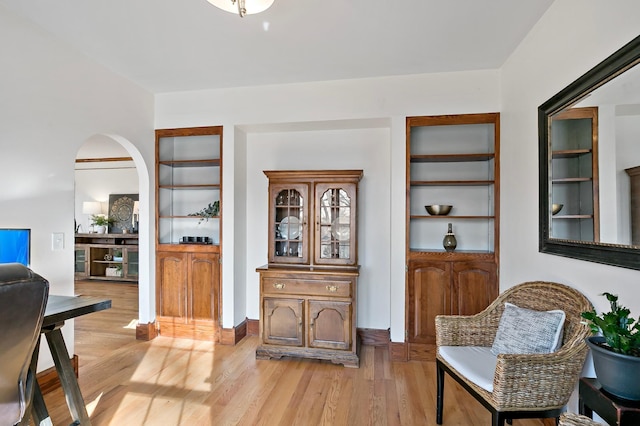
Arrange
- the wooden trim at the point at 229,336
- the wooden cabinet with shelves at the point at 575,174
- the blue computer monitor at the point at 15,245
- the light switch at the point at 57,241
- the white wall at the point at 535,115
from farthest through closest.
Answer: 1. the wooden trim at the point at 229,336
2. the light switch at the point at 57,241
3. the blue computer monitor at the point at 15,245
4. the wooden cabinet with shelves at the point at 575,174
5. the white wall at the point at 535,115

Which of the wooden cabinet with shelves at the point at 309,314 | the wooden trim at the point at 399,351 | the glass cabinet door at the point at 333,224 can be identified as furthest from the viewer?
the glass cabinet door at the point at 333,224

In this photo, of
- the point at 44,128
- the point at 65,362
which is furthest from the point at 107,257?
the point at 65,362

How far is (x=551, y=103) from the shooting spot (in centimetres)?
202

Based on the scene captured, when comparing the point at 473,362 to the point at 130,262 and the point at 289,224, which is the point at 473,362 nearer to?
the point at 289,224

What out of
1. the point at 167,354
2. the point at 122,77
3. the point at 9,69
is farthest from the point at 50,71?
the point at 167,354

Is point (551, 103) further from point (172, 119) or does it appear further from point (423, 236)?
point (172, 119)

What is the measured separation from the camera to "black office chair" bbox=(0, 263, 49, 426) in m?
1.11

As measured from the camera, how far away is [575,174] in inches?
70.2

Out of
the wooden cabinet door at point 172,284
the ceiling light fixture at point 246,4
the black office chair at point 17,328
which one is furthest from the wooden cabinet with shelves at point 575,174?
the wooden cabinet door at point 172,284

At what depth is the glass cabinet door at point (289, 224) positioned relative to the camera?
327 centimetres

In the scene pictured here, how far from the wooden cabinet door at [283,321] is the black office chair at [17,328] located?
185 centimetres

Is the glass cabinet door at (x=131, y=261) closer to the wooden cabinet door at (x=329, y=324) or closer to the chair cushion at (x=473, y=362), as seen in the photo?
the wooden cabinet door at (x=329, y=324)

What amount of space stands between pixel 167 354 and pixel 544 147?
344 cm

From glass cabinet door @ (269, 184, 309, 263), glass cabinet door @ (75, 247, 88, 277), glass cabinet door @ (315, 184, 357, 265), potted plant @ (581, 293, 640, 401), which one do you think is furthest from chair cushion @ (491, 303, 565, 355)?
glass cabinet door @ (75, 247, 88, 277)
